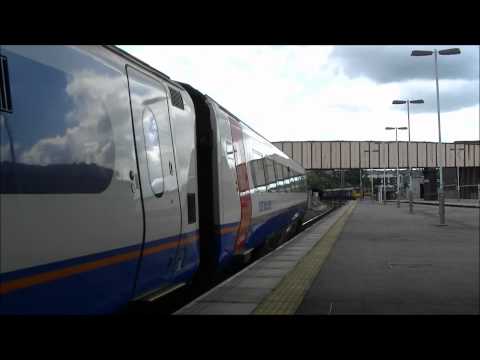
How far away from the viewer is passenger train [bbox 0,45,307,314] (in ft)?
11.7

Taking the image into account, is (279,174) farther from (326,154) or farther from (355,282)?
(326,154)

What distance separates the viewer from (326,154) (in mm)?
57062

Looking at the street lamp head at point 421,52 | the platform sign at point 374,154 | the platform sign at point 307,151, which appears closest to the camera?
the street lamp head at point 421,52

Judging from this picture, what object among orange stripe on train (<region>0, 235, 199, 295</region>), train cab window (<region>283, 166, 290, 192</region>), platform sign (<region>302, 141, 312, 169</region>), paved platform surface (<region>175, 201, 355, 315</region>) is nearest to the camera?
orange stripe on train (<region>0, 235, 199, 295</region>)

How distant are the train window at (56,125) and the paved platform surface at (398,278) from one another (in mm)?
3511

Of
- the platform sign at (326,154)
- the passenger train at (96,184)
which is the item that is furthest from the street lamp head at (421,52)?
the platform sign at (326,154)

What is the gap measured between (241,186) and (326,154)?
48236 mm

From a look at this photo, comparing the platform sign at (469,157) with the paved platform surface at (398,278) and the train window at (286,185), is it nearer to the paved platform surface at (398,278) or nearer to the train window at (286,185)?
the paved platform surface at (398,278)

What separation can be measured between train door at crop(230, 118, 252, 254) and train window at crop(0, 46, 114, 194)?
15.7ft

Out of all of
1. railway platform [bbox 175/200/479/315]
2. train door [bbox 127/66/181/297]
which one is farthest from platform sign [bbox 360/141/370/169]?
train door [bbox 127/66/181/297]

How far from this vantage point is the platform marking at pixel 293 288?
7004mm

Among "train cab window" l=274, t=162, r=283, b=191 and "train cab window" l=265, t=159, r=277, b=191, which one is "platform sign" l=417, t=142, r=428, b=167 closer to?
"train cab window" l=274, t=162, r=283, b=191
